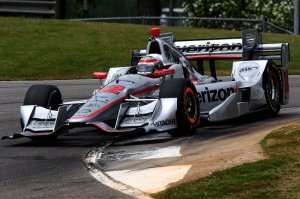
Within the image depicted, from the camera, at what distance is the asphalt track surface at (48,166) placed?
971cm

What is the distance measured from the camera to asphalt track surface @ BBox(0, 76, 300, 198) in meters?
9.71

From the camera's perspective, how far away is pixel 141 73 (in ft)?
47.7

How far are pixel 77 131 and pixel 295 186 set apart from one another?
6593 millimetres

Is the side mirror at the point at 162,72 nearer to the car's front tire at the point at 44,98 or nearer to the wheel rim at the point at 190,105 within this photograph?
the wheel rim at the point at 190,105

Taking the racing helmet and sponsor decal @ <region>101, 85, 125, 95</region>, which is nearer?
sponsor decal @ <region>101, 85, 125, 95</region>

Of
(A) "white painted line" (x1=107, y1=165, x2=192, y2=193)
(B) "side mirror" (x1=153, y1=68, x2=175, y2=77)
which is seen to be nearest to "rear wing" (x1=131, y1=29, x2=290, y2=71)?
(B) "side mirror" (x1=153, y1=68, x2=175, y2=77)

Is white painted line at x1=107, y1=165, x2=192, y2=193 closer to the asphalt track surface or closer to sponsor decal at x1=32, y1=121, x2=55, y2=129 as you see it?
the asphalt track surface

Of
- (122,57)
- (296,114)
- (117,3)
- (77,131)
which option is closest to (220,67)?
(122,57)

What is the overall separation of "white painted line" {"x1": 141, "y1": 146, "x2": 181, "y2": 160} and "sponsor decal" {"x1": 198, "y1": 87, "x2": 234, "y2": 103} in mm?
2335

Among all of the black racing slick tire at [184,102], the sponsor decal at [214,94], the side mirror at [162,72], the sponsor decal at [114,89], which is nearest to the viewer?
the black racing slick tire at [184,102]

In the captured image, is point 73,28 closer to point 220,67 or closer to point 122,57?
point 122,57

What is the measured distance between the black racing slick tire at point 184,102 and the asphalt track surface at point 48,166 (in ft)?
1.13

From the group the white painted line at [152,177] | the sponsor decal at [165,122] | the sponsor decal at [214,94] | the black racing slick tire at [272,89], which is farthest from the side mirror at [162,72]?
the white painted line at [152,177]

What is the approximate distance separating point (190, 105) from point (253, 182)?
14.7 feet
